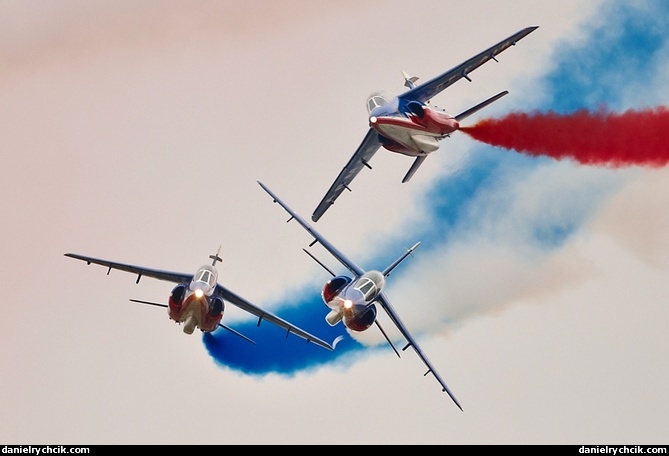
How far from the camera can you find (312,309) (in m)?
65.7

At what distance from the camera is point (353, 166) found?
63688 millimetres

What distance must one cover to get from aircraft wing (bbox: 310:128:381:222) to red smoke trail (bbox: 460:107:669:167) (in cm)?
540

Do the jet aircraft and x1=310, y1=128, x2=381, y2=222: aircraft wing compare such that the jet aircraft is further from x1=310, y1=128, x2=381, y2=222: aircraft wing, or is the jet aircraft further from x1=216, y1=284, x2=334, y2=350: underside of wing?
x1=310, y1=128, x2=381, y2=222: aircraft wing

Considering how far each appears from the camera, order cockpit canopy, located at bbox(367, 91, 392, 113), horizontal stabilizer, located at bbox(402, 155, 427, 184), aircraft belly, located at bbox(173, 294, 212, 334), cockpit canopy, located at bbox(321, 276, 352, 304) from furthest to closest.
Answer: horizontal stabilizer, located at bbox(402, 155, 427, 184) < cockpit canopy, located at bbox(321, 276, 352, 304) < aircraft belly, located at bbox(173, 294, 212, 334) < cockpit canopy, located at bbox(367, 91, 392, 113)

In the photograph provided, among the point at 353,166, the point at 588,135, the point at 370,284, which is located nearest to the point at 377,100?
the point at 353,166

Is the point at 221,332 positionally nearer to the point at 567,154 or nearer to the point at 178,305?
the point at 178,305

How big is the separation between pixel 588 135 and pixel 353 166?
12.3 metres

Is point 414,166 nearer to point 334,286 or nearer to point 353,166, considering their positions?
point 353,166

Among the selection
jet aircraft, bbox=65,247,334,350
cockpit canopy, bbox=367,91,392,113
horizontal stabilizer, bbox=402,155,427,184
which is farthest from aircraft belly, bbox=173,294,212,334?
cockpit canopy, bbox=367,91,392,113

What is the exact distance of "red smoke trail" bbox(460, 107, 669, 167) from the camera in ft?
181

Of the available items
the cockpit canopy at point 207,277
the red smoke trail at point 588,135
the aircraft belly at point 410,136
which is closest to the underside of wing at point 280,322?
the cockpit canopy at point 207,277

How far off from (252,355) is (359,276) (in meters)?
9.72
